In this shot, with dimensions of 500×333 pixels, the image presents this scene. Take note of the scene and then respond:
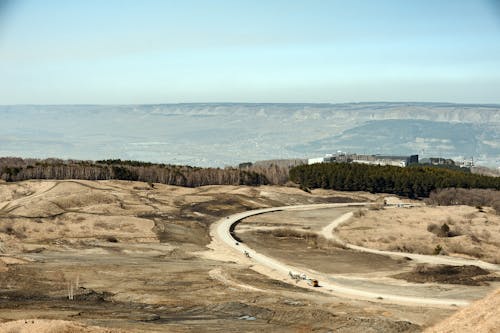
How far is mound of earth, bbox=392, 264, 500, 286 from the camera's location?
81625 millimetres

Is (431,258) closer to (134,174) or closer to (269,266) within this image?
(269,266)

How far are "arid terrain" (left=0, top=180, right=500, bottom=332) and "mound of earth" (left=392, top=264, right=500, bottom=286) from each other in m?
0.78

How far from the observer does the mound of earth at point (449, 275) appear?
8162 cm

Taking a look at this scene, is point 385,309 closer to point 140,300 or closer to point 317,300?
point 317,300

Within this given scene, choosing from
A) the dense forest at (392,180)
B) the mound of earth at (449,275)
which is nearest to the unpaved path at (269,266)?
the mound of earth at (449,275)

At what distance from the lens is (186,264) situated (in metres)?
89.8

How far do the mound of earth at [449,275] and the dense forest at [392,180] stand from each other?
92362 millimetres

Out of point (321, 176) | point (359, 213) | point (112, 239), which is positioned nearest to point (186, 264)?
point (112, 239)

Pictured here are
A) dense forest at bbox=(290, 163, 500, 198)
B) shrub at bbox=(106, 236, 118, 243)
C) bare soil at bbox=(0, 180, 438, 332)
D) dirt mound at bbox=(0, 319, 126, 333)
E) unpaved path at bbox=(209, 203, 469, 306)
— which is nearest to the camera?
dirt mound at bbox=(0, 319, 126, 333)

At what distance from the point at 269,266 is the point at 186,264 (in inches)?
448

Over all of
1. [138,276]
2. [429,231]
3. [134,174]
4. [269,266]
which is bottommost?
[269,266]

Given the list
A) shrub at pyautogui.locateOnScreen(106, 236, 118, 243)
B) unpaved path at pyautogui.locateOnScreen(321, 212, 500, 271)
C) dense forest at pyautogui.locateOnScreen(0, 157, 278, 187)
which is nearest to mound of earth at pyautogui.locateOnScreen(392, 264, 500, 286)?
unpaved path at pyautogui.locateOnScreen(321, 212, 500, 271)

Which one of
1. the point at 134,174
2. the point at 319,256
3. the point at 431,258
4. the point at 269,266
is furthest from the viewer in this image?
the point at 134,174

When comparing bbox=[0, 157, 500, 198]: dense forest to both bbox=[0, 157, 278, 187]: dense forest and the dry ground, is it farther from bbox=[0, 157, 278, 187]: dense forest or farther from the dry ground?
the dry ground
